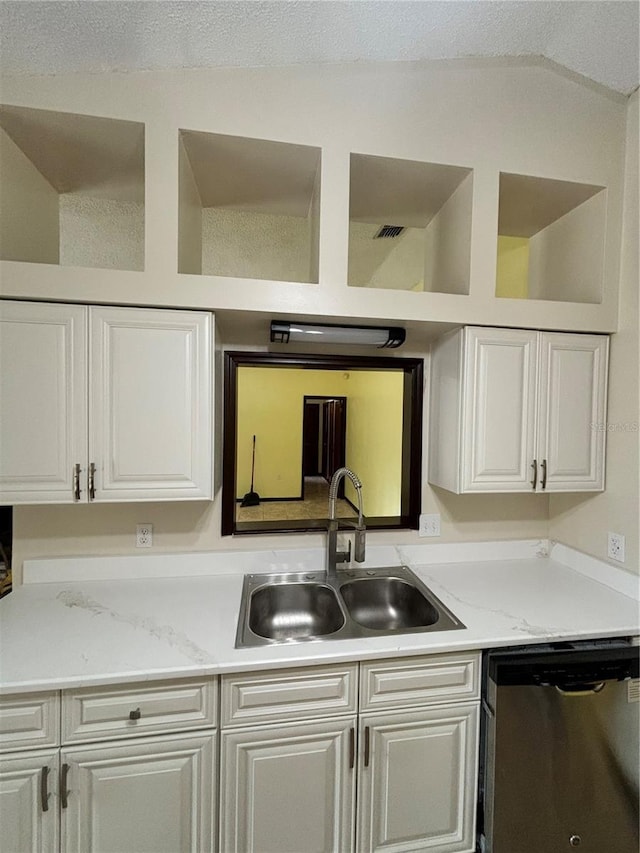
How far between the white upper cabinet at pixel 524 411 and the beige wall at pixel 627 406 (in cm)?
5

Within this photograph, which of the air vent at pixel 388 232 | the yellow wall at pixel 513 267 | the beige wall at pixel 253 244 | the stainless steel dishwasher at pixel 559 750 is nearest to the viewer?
the stainless steel dishwasher at pixel 559 750

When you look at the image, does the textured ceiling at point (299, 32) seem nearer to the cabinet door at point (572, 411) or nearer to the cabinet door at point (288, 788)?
the cabinet door at point (572, 411)

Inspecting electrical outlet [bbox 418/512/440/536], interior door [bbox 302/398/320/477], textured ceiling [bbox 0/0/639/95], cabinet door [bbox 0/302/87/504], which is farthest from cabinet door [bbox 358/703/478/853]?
textured ceiling [bbox 0/0/639/95]

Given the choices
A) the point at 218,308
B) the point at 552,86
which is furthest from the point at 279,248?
the point at 552,86

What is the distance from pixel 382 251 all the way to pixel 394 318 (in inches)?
40.9

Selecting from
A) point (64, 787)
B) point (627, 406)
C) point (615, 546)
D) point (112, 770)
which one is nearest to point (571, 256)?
point (627, 406)

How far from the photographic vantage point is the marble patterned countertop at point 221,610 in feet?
3.79

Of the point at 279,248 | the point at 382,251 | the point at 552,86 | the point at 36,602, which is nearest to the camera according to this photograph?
the point at 36,602

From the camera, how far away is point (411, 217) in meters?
1.95

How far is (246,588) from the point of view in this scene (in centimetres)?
164

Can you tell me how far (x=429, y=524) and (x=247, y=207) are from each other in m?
1.85

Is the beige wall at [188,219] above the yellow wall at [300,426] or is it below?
above

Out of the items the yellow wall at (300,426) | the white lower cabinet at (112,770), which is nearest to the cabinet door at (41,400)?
the white lower cabinet at (112,770)

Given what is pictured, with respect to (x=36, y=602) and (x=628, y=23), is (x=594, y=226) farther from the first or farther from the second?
(x=36, y=602)
